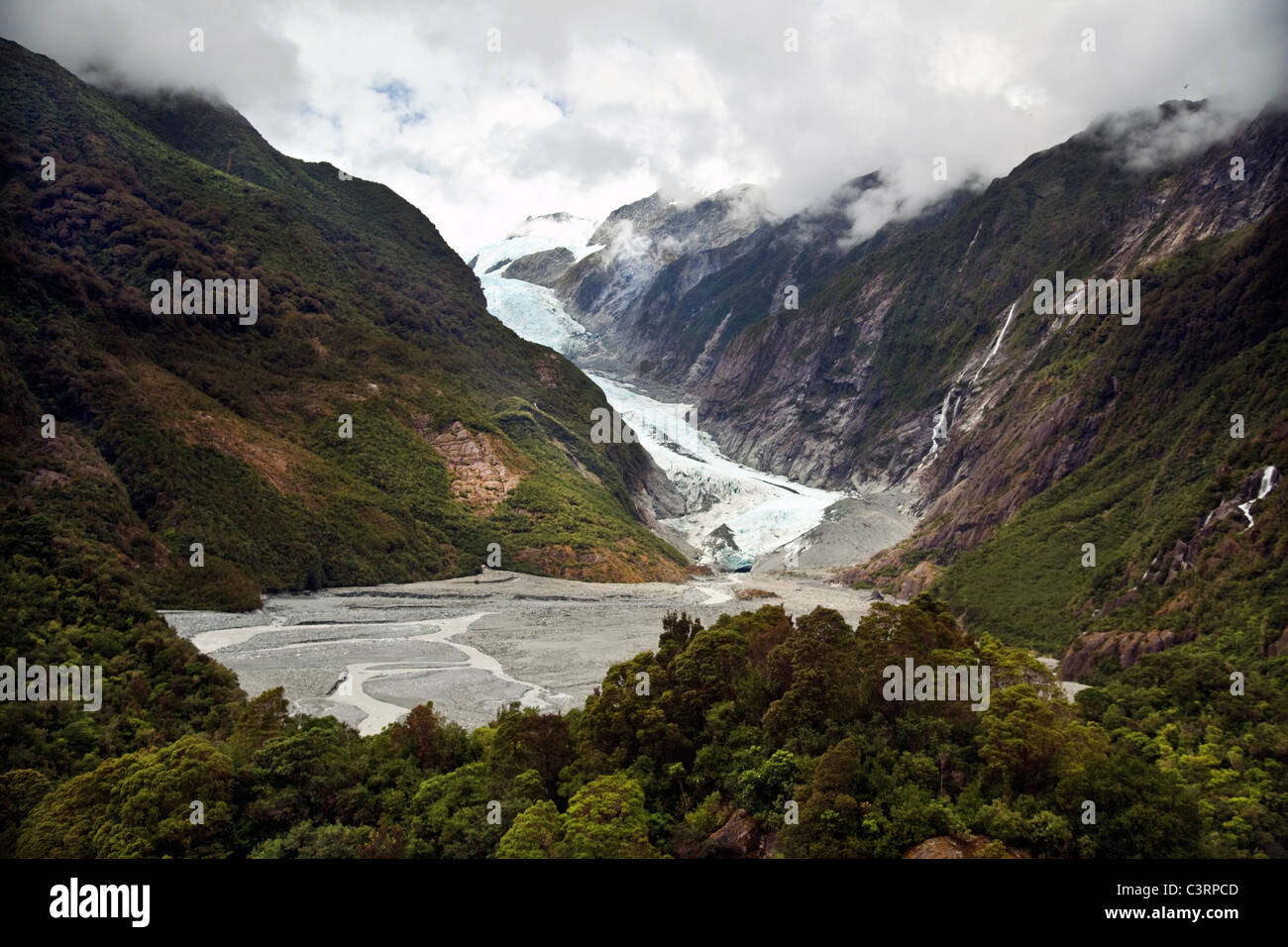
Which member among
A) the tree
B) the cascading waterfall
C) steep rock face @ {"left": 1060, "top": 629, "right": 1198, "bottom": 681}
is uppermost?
the cascading waterfall

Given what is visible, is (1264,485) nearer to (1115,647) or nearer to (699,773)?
(1115,647)

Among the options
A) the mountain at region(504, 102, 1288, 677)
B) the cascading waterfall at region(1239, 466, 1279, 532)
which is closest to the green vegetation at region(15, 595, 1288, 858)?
the mountain at region(504, 102, 1288, 677)

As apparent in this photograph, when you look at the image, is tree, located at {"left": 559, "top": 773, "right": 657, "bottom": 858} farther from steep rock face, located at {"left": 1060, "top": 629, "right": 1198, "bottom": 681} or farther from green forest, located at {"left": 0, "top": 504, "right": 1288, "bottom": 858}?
steep rock face, located at {"left": 1060, "top": 629, "right": 1198, "bottom": 681}

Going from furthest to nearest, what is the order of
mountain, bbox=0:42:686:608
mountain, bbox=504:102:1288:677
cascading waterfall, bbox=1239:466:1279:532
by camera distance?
mountain, bbox=0:42:686:608 < mountain, bbox=504:102:1288:677 < cascading waterfall, bbox=1239:466:1279:532

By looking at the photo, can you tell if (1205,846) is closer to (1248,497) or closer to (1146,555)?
(1248,497)

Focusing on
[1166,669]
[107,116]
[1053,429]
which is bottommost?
[1166,669]

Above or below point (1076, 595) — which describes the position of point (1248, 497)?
above

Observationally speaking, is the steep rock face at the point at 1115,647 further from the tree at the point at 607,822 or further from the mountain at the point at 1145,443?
the tree at the point at 607,822

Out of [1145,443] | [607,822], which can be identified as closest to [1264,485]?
[1145,443]

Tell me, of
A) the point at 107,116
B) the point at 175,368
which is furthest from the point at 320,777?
the point at 107,116
